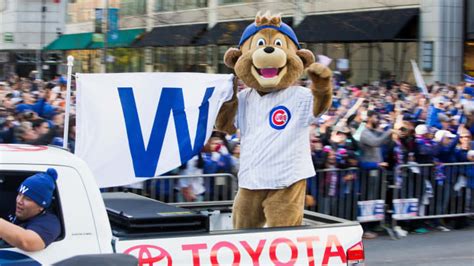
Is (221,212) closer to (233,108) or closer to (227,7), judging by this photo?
(233,108)

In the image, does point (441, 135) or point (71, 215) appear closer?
point (71, 215)

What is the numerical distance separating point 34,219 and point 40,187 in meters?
0.21

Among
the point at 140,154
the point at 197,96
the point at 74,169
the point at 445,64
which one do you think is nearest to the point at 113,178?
the point at 140,154

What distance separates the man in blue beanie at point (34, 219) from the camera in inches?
155

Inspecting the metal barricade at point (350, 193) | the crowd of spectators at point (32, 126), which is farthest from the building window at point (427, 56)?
the crowd of spectators at point (32, 126)

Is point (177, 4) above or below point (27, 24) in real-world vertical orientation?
above

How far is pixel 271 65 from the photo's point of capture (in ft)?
19.6

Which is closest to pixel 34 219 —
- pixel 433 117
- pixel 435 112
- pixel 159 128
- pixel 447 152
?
pixel 159 128

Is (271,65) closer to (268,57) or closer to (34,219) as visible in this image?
(268,57)

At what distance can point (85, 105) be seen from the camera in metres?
5.53

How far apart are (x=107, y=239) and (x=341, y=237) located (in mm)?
1452

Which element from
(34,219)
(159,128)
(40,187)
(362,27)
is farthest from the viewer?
(362,27)

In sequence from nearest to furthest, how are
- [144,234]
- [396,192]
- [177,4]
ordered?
[144,234], [396,192], [177,4]

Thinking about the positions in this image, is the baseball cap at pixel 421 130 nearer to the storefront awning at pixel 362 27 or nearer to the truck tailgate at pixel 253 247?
the truck tailgate at pixel 253 247
